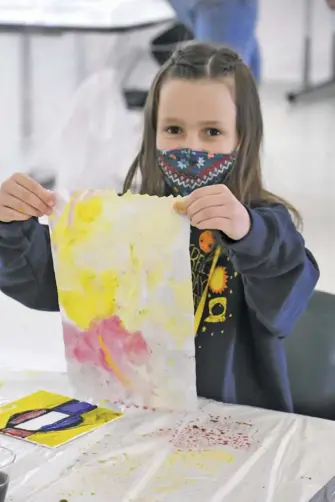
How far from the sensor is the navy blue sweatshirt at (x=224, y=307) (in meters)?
1.14

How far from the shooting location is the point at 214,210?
1.00 meters

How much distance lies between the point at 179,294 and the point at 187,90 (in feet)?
1.13

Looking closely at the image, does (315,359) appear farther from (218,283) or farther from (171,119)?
(171,119)

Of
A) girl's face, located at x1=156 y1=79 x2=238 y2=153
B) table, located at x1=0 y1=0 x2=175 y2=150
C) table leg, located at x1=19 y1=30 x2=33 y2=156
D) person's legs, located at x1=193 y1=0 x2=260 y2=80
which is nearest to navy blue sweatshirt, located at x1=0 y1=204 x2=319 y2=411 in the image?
girl's face, located at x1=156 y1=79 x2=238 y2=153

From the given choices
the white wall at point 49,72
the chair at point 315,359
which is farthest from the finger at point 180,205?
the white wall at point 49,72

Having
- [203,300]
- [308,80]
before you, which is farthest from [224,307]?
[308,80]

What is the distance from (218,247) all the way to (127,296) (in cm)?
23

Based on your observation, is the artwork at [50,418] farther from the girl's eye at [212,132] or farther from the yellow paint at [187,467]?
Result: the girl's eye at [212,132]

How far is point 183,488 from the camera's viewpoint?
0.80 meters

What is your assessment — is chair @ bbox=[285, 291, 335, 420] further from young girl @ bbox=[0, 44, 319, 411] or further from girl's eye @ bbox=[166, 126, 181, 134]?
girl's eye @ bbox=[166, 126, 181, 134]

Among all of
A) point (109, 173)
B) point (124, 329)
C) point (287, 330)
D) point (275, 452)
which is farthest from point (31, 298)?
point (109, 173)

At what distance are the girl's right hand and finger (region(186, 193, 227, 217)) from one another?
188mm

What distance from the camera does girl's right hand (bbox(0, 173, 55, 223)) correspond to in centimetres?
107

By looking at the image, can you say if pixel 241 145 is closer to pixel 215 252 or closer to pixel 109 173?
pixel 215 252
